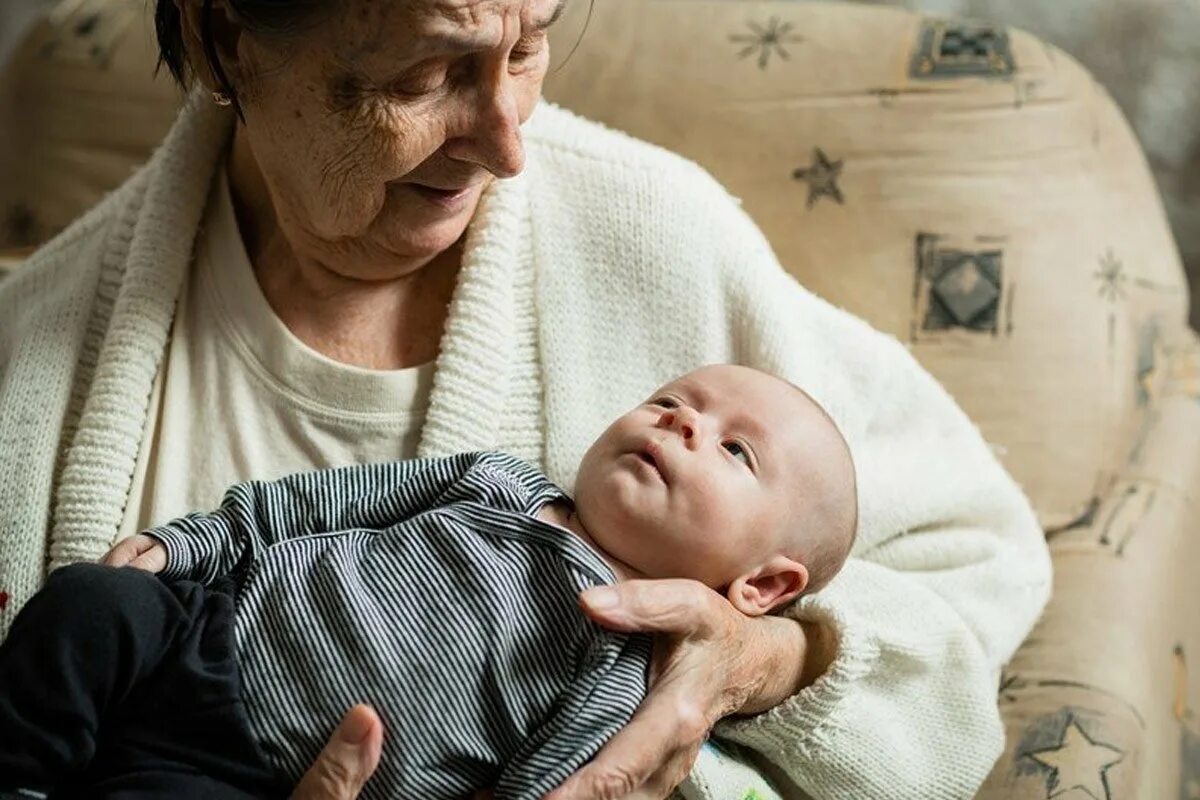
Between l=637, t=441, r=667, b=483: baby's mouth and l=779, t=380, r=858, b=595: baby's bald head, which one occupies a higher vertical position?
l=637, t=441, r=667, b=483: baby's mouth

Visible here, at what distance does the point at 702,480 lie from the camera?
4.58 ft

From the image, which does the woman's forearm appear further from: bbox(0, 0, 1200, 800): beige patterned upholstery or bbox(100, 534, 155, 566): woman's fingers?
bbox(100, 534, 155, 566): woman's fingers

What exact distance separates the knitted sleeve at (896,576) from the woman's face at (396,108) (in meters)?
0.35

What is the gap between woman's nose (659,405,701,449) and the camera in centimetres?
142

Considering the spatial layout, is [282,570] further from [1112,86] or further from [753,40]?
[1112,86]

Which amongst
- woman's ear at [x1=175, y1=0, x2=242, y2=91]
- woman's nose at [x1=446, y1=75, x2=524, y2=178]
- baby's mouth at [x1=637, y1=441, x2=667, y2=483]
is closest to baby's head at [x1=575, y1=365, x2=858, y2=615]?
baby's mouth at [x1=637, y1=441, x2=667, y2=483]

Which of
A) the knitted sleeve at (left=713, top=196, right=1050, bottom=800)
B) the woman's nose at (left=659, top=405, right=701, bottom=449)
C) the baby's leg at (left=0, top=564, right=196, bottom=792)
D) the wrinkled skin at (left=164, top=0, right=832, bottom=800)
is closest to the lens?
the baby's leg at (left=0, top=564, right=196, bottom=792)

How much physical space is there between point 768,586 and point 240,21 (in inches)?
27.9

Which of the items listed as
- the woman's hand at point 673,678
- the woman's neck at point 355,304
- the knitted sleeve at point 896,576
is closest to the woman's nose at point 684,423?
the woman's hand at point 673,678

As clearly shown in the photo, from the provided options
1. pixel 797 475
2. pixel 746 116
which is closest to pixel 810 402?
pixel 797 475

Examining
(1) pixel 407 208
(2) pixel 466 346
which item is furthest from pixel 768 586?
(1) pixel 407 208

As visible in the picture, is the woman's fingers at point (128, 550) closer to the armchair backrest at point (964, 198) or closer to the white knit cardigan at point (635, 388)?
the white knit cardigan at point (635, 388)

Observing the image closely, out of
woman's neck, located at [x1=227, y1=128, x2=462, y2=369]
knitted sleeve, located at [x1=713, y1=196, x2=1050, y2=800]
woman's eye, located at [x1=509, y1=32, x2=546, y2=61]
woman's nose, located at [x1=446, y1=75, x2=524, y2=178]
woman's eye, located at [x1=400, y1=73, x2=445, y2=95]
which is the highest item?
woman's eye, located at [x1=509, y1=32, x2=546, y2=61]

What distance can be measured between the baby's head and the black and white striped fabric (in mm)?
73
